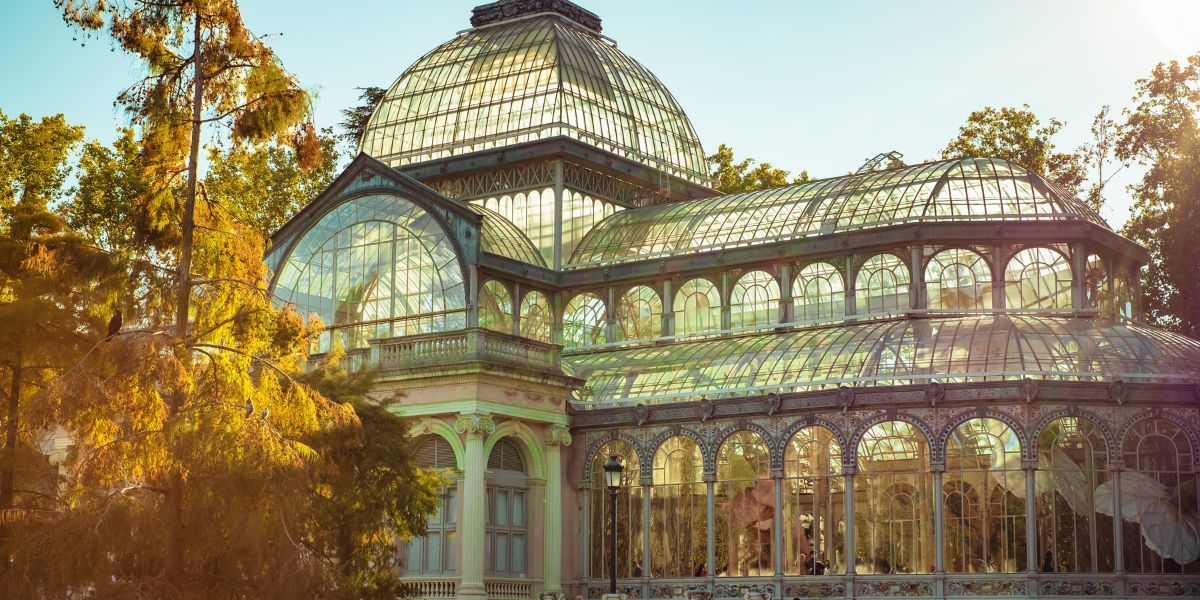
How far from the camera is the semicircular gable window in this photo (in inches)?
1938

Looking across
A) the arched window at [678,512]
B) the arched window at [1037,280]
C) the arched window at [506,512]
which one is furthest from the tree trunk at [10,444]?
the arched window at [1037,280]

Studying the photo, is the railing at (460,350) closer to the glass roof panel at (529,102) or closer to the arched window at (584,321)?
the arched window at (584,321)

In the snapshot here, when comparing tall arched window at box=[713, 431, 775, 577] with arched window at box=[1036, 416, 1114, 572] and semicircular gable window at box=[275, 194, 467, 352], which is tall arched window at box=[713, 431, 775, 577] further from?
semicircular gable window at box=[275, 194, 467, 352]

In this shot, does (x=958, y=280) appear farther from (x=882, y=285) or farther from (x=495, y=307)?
(x=495, y=307)

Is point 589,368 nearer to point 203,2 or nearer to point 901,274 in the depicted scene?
point 901,274

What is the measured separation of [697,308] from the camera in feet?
170

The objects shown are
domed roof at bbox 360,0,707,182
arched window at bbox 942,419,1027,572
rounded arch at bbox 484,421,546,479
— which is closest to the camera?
arched window at bbox 942,419,1027,572

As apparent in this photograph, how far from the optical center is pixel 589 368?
1977 inches

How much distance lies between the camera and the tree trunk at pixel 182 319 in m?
23.7

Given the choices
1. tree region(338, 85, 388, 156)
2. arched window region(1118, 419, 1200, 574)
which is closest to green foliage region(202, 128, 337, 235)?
tree region(338, 85, 388, 156)

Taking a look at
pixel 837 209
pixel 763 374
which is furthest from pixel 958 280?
pixel 763 374

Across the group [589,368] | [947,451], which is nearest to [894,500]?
[947,451]

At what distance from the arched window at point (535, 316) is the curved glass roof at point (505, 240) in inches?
46.1

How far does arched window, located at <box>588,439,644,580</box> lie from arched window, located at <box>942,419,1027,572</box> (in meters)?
8.89
